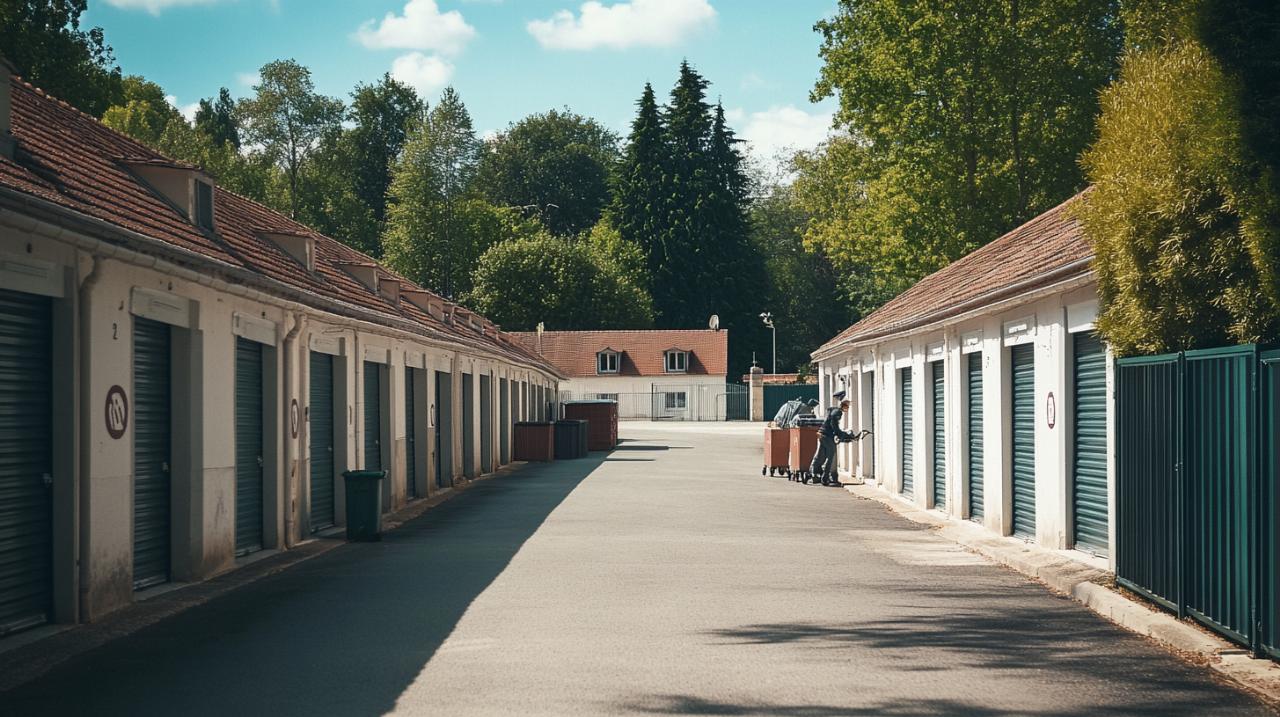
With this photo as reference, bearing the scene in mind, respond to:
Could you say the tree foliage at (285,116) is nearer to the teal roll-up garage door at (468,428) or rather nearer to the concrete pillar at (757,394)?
the concrete pillar at (757,394)

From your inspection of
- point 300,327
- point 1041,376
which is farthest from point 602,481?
point 1041,376

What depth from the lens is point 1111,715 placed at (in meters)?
6.80

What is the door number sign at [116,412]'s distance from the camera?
10773 millimetres

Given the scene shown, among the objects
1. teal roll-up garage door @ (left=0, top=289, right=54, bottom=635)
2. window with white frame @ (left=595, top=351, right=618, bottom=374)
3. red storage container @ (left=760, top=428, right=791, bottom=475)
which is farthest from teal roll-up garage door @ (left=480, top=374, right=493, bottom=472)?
window with white frame @ (left=595, top=351, right=618, bottom=374)

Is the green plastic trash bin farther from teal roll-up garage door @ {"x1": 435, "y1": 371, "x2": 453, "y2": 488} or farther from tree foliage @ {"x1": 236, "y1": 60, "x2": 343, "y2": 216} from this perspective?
tree foliage @ {"x1": 236, "y1": 60, "x2": 343, "y2": 216}

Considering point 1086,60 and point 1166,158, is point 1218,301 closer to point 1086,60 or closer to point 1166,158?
point 1166,158

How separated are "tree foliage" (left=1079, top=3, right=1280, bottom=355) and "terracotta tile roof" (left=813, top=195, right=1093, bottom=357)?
4.54ft

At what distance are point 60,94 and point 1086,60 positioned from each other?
3224cm

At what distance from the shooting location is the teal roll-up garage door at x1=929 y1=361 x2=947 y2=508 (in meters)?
21.1

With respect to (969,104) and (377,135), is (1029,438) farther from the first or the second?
(377,135)

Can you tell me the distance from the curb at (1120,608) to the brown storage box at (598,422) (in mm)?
28617

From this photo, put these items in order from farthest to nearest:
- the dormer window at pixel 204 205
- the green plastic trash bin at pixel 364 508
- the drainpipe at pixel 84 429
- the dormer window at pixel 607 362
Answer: the dormer window at pixel 607 362 < the green plastic trash bin at pixel 364 508 < the dormer window at pixel 204 205 < the drainpipe at pixel 84 429

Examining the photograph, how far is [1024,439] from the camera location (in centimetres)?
1628

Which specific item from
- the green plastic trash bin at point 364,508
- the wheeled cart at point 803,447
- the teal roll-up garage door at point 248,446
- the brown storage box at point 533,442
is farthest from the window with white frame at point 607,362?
the teal roll-up garage door at point 248,446
